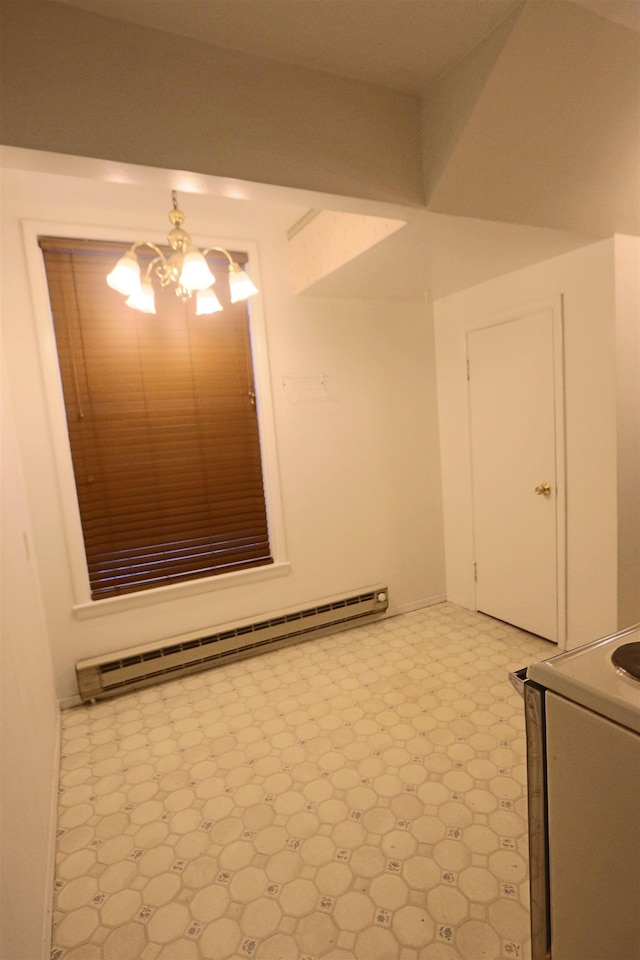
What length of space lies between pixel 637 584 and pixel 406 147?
8.11ft

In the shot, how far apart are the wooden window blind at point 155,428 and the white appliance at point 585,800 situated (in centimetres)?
232

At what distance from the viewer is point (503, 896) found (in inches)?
58.1

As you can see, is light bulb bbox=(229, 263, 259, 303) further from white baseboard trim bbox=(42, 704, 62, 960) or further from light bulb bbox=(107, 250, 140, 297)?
white baseboard trim bbox=(42, 704, 62, 960)

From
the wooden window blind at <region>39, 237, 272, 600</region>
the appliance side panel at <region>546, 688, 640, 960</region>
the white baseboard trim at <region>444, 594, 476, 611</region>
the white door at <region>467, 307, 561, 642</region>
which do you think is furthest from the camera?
the white baseboard trim at <region>444, 594, 476, 611</region>

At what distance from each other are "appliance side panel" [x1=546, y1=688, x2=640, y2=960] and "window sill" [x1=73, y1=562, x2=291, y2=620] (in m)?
2.36

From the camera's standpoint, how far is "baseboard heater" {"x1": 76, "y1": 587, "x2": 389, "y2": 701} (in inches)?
107

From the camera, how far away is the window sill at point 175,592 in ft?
9.03

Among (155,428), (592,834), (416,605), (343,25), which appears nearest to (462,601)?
(416,605)

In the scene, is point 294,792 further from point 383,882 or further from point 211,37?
point 211,37

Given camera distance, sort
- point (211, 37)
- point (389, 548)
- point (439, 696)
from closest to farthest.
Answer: point (211, 37)
point (439, 696)
point (389, 548)

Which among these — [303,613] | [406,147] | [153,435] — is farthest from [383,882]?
[406,147]

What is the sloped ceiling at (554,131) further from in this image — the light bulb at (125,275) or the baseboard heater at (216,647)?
the baseboard heater at (216,647)

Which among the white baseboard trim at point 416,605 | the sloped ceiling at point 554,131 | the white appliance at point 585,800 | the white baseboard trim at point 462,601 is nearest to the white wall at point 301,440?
the white baseboard trim at point 416,605

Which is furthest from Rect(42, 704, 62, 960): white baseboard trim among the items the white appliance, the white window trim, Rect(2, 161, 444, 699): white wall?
the white appliance
